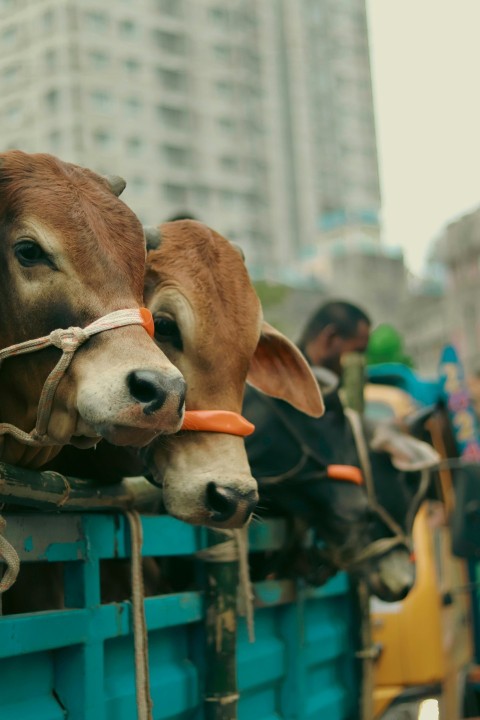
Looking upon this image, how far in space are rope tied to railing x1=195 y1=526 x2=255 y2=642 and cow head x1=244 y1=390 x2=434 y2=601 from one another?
61cm

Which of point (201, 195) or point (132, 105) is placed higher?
point (201, 195)

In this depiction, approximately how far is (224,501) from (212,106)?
50.6 metres

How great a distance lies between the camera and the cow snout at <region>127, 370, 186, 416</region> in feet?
7.74

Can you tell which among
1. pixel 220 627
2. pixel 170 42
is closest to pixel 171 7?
pixel 170 42

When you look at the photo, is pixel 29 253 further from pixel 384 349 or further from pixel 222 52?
pixel 222 52

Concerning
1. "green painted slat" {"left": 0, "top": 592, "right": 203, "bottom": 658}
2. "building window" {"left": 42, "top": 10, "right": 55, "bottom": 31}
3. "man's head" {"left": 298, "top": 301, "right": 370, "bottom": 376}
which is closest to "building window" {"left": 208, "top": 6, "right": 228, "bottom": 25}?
"building window" {"left": 42, "top": 10, "right": 55, "bottom": 31}

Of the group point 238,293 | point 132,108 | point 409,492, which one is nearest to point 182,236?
point 238,293

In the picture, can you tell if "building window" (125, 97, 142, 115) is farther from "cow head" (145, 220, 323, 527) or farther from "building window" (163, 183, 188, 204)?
"cow head" (145, 220, 323, 527)

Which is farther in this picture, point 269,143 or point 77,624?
point 269,143

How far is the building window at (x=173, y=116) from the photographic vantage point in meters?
48.8

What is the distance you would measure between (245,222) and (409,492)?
5274 centimetres

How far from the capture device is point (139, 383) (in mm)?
2357

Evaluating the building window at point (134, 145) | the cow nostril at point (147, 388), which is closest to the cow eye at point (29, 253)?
the cow nostril at point (147, 388)

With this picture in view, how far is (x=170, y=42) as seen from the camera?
44781 millimetres
